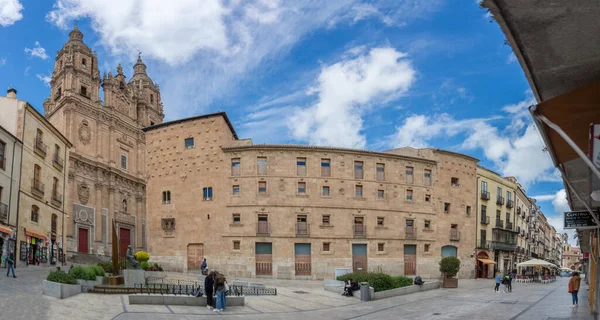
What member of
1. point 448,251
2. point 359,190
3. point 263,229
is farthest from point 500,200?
point 263,229

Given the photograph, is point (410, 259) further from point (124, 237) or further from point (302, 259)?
point (124, 237)

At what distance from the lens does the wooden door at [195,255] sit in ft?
122

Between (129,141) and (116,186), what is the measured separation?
7459 millimetres

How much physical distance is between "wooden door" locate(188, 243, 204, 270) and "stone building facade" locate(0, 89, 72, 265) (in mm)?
9766

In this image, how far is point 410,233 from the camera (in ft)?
133

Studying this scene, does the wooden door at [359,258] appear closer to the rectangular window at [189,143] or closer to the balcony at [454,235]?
the balcony at [454,235]

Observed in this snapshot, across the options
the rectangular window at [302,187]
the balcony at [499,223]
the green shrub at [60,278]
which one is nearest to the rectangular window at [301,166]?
the rectangular window at [302,187]

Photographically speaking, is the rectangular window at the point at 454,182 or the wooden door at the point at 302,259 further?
the rectangular window at the point at 454,182

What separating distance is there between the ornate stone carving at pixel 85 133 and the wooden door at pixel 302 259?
33920 mm

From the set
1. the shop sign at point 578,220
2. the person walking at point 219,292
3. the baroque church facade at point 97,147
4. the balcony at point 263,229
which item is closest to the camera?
the shop sign at point 578,220

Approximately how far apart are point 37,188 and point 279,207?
679 inches

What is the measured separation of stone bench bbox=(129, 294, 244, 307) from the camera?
1702cm

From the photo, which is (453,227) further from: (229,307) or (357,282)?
(229,307)

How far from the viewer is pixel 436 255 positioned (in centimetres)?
4172
